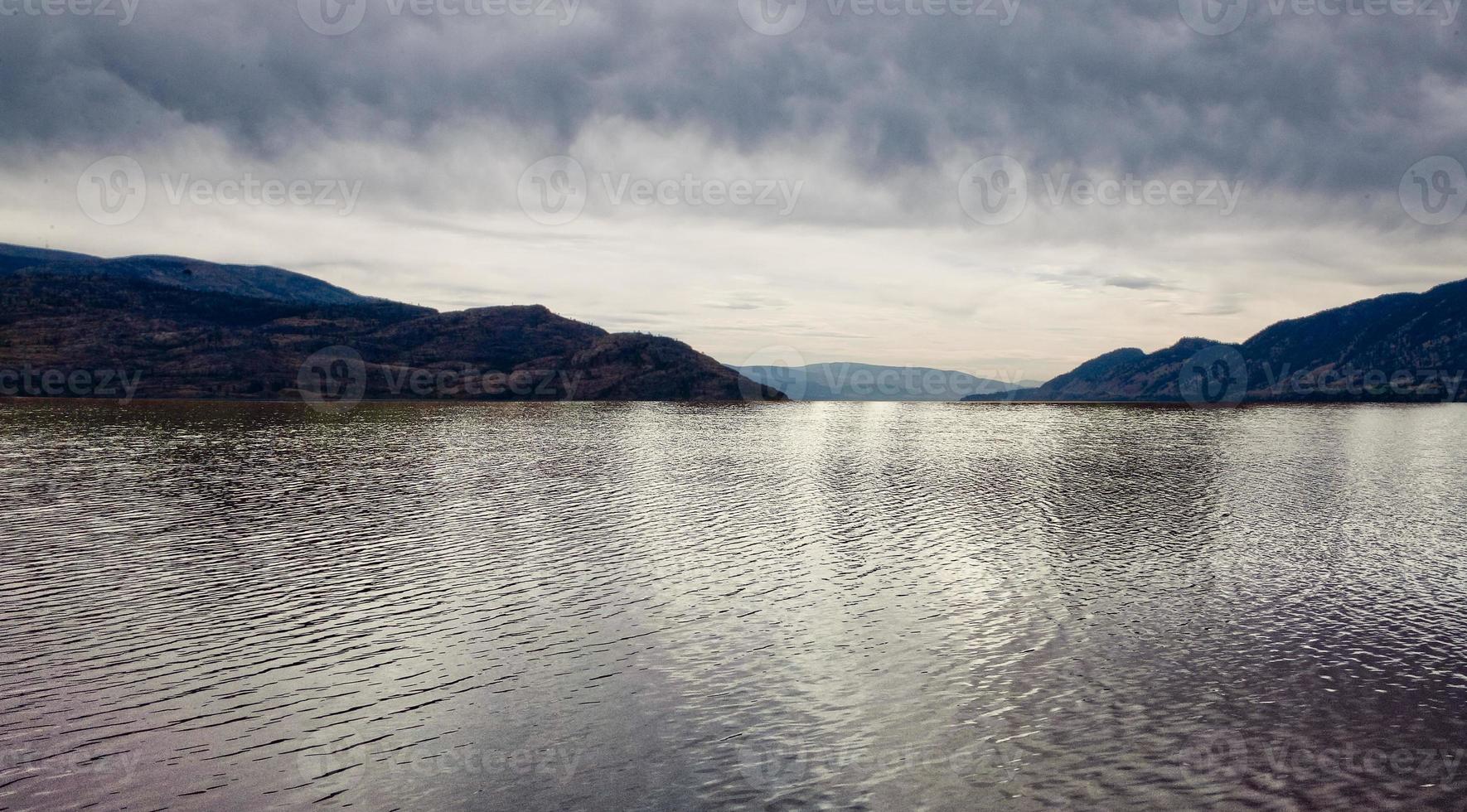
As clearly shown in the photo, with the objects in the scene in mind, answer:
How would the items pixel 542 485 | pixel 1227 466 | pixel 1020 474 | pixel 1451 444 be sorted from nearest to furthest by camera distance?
pixel 542 485, pixel 1020 474, pixel 1227 466, pixel 1451 444

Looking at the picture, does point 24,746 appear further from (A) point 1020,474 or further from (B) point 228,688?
(A) point 1020,474

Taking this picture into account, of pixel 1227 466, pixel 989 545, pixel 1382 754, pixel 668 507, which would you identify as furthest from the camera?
pixel 1227 466

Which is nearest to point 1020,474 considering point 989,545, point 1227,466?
point 1227,466

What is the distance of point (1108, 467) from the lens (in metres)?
96.8

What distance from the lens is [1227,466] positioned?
96188 millimetres

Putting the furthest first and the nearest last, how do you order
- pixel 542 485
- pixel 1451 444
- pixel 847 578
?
1. pixel 1451 444
2. pixel 542 485
3. pixel 847 578

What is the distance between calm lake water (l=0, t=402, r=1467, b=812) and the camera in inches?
726

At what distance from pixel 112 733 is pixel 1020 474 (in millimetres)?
83455

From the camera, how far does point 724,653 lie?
2764 centimetres

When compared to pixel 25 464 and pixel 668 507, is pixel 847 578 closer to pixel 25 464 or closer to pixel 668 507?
pixel 668 507

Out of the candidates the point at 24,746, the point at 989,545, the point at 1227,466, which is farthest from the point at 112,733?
the point at 1227,466

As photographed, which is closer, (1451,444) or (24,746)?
(24,746)

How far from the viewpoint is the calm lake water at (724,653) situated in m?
18.4

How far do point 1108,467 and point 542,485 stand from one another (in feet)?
223
